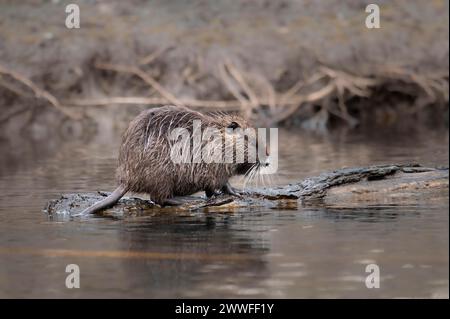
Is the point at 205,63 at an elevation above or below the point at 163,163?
above

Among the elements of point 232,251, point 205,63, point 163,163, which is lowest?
point 232,251

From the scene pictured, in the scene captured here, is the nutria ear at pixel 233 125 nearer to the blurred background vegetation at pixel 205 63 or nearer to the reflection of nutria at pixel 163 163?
the reflection of nutria at pixel 163 163

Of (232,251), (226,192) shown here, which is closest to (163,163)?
(226,192)

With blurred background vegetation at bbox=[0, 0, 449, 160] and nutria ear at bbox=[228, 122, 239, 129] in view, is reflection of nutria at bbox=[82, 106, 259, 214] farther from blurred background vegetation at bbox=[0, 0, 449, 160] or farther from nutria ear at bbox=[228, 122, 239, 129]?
blurred background vegetation at bbox=[0, 0, 449, 160]

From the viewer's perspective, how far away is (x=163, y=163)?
316 inches

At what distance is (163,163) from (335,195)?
144cm

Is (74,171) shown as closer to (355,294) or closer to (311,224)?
(311,224)

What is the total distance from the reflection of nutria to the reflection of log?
0.15 meters

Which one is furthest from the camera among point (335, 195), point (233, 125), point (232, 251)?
point (233, 125)

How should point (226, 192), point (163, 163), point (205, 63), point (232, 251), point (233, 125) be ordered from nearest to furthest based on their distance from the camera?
point (232, 251), point (163, 163), point (233, 125), point (226, 192), point (205, 63)

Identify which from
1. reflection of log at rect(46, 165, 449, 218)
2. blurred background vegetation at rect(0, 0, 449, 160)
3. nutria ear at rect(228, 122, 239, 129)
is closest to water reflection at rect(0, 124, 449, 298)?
reflection of log at rect(46, 165, 449, 218)

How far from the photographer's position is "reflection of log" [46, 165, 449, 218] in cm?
797

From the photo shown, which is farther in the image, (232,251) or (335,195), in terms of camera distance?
(335,195)

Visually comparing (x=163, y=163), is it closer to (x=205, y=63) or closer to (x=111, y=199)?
(x=111, y=199)
